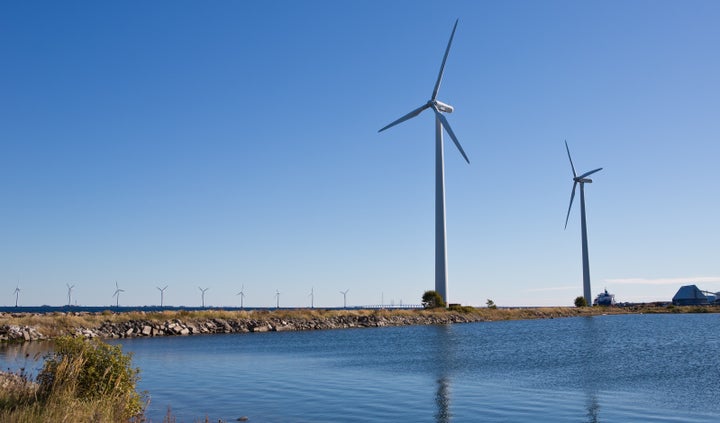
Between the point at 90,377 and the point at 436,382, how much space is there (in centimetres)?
1702

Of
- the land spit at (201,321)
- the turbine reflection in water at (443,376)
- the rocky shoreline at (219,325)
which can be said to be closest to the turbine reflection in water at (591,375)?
the turbine reflection in water at (443,376)

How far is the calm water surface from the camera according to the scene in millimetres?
21172

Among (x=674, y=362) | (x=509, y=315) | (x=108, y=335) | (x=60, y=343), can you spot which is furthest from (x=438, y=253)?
(x=60, y=343)

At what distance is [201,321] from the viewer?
75.1 m

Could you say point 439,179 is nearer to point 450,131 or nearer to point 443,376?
point 450,131

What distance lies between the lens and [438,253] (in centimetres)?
9544

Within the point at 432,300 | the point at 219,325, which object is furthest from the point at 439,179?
the point at 219,325

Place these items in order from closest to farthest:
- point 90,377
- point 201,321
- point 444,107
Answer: point 90,377
point 201,321
point 444,107

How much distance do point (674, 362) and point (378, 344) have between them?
2518 cm

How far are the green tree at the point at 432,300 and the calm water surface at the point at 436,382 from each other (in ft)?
164

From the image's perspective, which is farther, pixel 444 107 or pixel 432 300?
pixel 432 300

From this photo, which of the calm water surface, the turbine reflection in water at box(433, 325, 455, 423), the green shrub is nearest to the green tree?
the turbine reflection in water at box(433, 325, 455, 423)

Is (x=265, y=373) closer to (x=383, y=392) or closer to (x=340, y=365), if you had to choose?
(x=340, y=365)

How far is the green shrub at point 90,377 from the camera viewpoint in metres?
15.2
